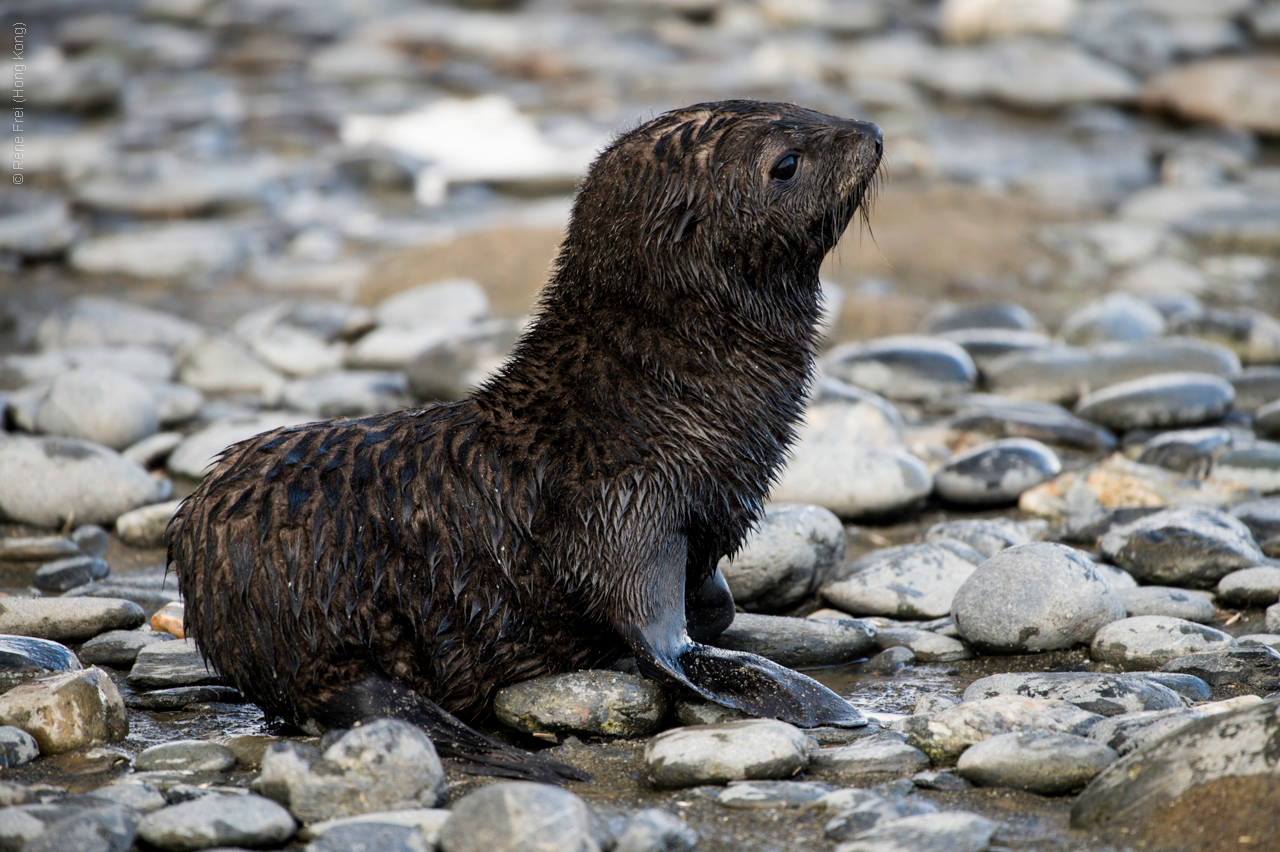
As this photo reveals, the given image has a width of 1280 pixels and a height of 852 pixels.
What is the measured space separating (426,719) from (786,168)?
6.52 ft

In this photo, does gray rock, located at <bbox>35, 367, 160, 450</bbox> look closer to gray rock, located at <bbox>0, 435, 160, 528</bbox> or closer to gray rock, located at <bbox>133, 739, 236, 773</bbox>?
gray rock, located at <bbox>0, 435, 160, 528</bbox>

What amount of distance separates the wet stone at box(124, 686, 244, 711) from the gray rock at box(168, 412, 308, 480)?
229cm

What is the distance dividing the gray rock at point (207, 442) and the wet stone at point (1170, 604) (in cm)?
399

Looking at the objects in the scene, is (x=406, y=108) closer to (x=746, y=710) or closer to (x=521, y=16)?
(x=521, y=16)

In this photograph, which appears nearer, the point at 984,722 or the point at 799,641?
the point at 984,722

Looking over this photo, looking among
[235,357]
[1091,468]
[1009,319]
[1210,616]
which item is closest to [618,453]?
[1210,616]

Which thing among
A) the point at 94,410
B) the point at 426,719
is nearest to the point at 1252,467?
the point at 426,719

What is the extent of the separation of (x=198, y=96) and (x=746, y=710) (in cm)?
1553

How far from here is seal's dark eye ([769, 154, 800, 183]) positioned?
428cm

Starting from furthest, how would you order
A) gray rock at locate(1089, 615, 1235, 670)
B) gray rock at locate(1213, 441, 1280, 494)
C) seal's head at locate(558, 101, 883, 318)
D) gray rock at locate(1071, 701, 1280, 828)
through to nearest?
gray rock at locate(1213, 441, 1280, 494) → gray rock at locate(1089, 615, 1235, 670) → seal's head at locate(558, 101, 883, 318) → gray rock at locate(1071, 701, 1280, 828)

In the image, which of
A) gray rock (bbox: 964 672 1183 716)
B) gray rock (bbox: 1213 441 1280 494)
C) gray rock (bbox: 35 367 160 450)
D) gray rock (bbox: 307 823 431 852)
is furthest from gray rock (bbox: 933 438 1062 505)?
gray rock (bbox: 35 367 160 450)

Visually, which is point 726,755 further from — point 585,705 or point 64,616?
point 64,616

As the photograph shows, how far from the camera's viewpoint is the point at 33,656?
4.40 m

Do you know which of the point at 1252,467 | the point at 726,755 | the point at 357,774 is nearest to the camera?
the point at 357,774
